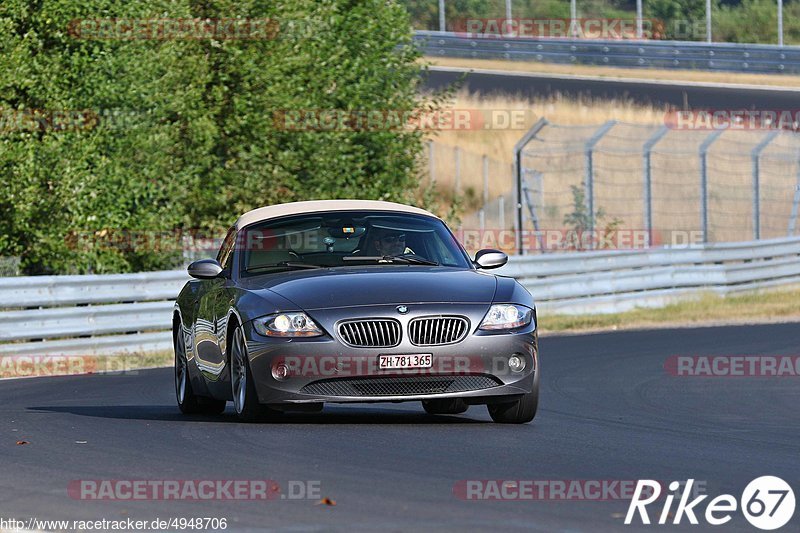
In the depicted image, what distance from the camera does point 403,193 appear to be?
30.5m

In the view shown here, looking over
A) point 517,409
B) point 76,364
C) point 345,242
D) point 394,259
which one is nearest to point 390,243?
point 394,259

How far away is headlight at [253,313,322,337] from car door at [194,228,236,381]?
2.91 ft

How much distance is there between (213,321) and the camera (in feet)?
36.8

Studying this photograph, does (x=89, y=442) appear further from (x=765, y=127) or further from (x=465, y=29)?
(x=465, y=29)

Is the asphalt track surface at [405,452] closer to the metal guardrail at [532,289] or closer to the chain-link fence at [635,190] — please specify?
the metal guardrail at [532,289]

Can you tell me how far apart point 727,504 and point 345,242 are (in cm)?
477

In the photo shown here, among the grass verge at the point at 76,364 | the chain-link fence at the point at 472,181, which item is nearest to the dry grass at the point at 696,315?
the grass verge at the point at 76,364

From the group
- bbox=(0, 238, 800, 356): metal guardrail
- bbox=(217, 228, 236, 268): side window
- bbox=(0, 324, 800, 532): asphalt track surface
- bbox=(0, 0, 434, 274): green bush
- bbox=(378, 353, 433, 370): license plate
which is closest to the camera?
bbox=(0, 324, 800, 532): asphalt track surface

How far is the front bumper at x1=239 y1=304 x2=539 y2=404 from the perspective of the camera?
9797mm

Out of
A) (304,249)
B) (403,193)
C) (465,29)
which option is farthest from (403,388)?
(465,29)

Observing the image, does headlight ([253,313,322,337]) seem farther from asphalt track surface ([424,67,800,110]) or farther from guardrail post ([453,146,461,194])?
asphalt track surface ([424,67,800,110])

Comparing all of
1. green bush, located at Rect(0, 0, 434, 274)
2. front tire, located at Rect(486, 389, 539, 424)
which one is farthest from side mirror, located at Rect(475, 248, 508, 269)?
green bush, located at Rect(0, 0, 434, 274)

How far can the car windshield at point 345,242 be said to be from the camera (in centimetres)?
1105

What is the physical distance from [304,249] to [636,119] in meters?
42.3
